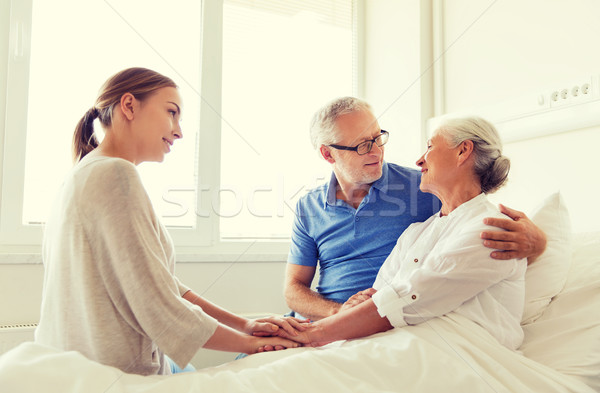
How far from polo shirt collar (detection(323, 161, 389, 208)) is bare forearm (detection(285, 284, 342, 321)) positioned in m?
0.35

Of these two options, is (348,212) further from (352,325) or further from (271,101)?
(271,101)

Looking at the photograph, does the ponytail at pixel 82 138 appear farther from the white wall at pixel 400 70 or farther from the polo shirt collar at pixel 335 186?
the white wall at pixel 400 70

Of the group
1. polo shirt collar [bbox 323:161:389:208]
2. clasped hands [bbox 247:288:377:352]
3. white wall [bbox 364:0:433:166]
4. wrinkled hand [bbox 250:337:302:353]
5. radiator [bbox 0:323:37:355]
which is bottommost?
radiator [bbox 0:323:37:355]

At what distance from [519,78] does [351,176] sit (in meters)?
0.87

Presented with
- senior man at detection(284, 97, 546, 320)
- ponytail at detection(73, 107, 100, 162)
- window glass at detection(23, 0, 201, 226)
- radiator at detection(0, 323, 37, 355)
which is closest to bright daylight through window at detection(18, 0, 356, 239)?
window glass at detection(23, 0, 201, 226)

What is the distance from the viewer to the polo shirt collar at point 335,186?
174 centimetres

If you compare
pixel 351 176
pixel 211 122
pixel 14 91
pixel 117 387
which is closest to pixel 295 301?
pixel 351 176

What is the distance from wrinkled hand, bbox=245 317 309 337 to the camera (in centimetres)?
127

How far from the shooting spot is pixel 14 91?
2.01m

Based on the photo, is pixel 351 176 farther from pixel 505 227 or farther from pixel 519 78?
pixel 519 78

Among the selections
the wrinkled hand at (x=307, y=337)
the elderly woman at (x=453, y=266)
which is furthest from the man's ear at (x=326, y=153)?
the wrinkled hand at (x=307, y=337)

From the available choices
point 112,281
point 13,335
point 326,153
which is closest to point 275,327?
point 112,281

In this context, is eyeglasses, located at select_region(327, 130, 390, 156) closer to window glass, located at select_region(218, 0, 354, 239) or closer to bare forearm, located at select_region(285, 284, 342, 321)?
bare forearm, located at select_region(285, 284, 342, 321)

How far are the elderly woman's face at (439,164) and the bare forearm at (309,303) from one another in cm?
55
